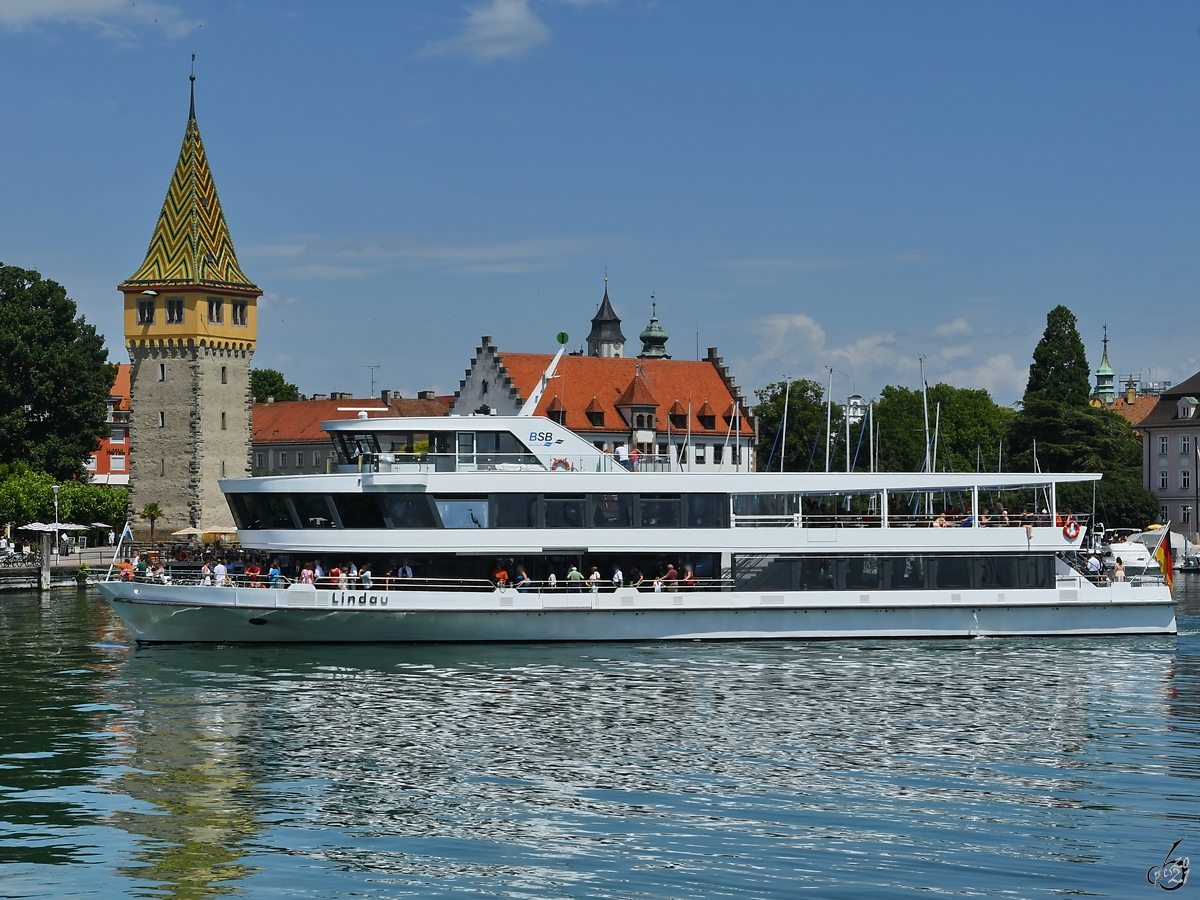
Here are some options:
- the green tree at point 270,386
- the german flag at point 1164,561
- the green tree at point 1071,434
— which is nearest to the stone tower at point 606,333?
the green tree at point 270,386

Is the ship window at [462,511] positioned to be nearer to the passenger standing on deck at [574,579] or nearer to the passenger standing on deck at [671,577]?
the passenger standing on deck at [574,579]

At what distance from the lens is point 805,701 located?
96.4ft

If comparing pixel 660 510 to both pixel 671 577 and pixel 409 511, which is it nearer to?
pixel 671 577

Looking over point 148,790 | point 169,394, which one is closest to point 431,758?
point 148,790

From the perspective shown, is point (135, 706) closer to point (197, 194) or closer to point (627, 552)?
point (627, 552)

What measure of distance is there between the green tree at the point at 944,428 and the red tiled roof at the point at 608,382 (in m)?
9.36

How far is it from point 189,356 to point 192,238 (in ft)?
21.1

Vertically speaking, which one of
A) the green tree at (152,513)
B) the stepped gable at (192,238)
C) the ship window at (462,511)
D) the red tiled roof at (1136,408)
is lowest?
the ship window at (462,511)

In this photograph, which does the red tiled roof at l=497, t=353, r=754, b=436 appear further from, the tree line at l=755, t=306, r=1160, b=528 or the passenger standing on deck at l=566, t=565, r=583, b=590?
the passenger standing on deck at l=566, t=565, r=583, b=590

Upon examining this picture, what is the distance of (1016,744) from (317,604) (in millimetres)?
16904

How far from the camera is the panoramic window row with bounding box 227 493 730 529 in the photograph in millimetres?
37031

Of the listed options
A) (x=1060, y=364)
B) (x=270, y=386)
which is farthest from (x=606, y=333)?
(x=1060, y=364)

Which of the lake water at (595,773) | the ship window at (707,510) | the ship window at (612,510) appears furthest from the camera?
the ship window at (707,510)

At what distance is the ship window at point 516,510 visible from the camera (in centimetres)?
3716
